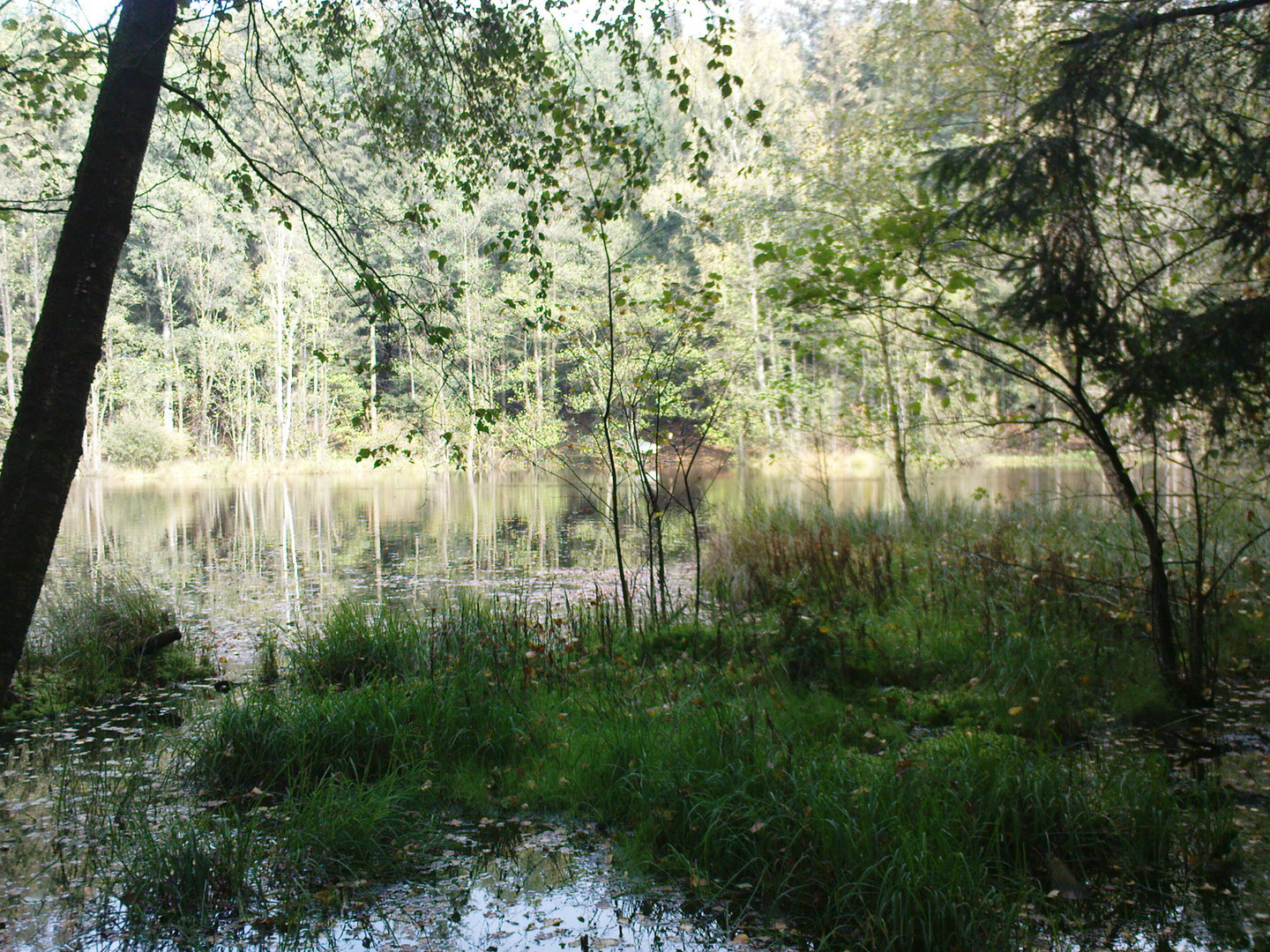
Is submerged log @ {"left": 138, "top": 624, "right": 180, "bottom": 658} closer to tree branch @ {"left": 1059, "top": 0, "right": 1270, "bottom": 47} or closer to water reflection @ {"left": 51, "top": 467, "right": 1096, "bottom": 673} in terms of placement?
water reflection @ {"left": 51, "top": 467, "right": 1096, "bottom": 673}

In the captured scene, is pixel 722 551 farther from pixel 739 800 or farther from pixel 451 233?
pixel 451 233

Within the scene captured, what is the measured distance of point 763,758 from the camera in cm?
338

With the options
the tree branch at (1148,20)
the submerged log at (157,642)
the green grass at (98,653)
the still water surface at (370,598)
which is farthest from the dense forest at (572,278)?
the green grass at (98,653)

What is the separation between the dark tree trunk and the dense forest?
137 cm

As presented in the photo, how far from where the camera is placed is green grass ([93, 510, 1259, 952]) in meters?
2.85

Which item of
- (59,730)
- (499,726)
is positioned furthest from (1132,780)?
(59,730)

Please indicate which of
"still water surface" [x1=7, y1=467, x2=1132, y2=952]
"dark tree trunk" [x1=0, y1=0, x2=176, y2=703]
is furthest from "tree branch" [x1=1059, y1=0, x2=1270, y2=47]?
"dark tree trunk" [x1=0, y1=0, x2=176, y2=703]

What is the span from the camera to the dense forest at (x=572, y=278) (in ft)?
28.7

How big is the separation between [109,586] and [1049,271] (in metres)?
7.25

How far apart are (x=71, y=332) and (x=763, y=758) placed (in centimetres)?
286

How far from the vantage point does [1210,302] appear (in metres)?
4.09

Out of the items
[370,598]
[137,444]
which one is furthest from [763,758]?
[137,444]

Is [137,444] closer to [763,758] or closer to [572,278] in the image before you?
[572,278]

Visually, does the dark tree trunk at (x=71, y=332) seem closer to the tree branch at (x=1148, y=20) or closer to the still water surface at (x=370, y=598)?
the still water surface at (x=370, y=598)
